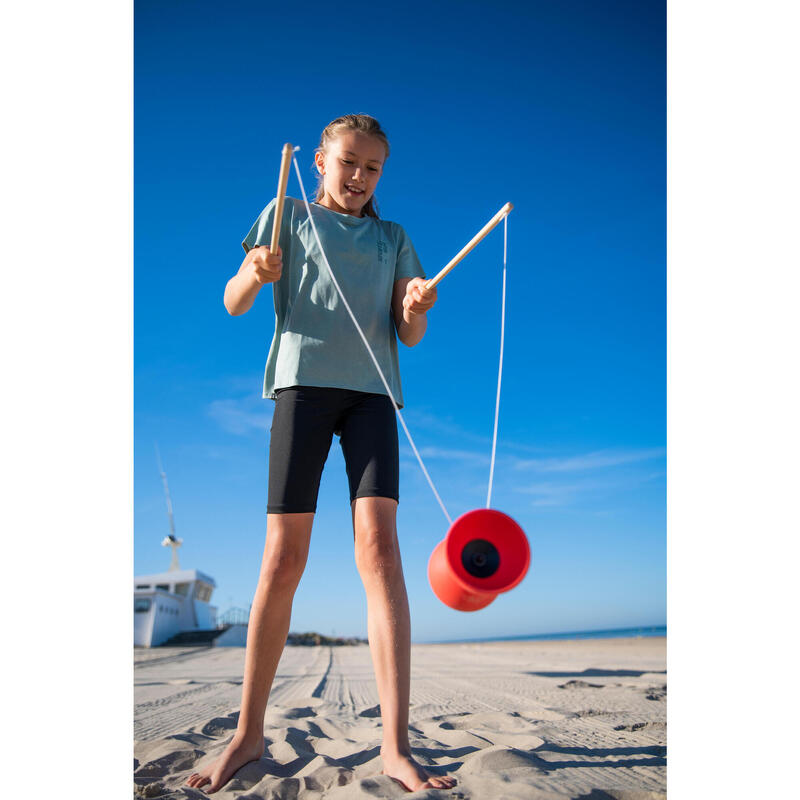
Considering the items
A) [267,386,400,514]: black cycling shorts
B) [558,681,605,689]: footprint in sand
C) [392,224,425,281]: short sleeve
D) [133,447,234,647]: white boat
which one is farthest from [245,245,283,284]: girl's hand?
[133,447,234,647]: white boat

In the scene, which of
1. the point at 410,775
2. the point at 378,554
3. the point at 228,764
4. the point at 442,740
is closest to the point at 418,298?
the point at 378,554

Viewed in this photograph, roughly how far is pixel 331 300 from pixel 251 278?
220 mm

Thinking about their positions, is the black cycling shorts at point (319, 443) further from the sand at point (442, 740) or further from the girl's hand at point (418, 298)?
the sand at point (442, 740)

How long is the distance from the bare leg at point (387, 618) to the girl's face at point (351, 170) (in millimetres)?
864

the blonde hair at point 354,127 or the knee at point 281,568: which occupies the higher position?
the blonde hair at point 354,127

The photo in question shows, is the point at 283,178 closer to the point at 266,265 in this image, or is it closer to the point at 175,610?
the point at 266,265

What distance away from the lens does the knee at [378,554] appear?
1.58 meters

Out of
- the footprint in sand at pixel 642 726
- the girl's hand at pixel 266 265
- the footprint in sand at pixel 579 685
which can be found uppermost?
the girl's hand at pixel 266 265

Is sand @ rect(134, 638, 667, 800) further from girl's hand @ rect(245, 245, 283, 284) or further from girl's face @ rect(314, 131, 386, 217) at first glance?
girl's face @ rect(314, 131, 386, 217)

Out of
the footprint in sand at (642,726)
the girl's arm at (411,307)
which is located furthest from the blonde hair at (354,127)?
the footprint in sand at (642,726)
